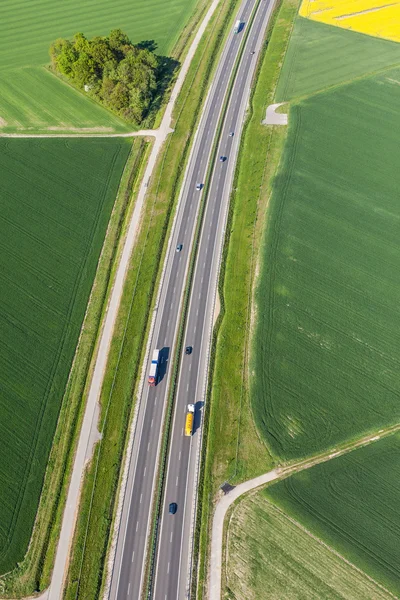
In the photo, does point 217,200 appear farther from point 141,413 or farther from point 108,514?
point 108,514

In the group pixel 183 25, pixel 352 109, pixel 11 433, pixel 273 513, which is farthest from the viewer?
→ pixel 183 25

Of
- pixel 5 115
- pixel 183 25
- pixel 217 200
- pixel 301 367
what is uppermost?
pixel 183 25

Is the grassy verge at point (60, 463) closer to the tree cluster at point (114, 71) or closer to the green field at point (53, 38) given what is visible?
the tree cluster at point (114, 71)

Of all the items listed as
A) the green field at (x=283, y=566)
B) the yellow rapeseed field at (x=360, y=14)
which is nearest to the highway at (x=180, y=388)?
the green field at (x=283, y=566)

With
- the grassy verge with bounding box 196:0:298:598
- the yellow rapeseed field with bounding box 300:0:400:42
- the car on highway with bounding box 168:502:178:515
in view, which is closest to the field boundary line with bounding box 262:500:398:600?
the grassy verge with bounding box 196:0:298:598

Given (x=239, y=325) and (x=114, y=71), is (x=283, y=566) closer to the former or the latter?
(x=239, y=325)

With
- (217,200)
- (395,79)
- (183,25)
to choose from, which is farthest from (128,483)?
(183,25)
